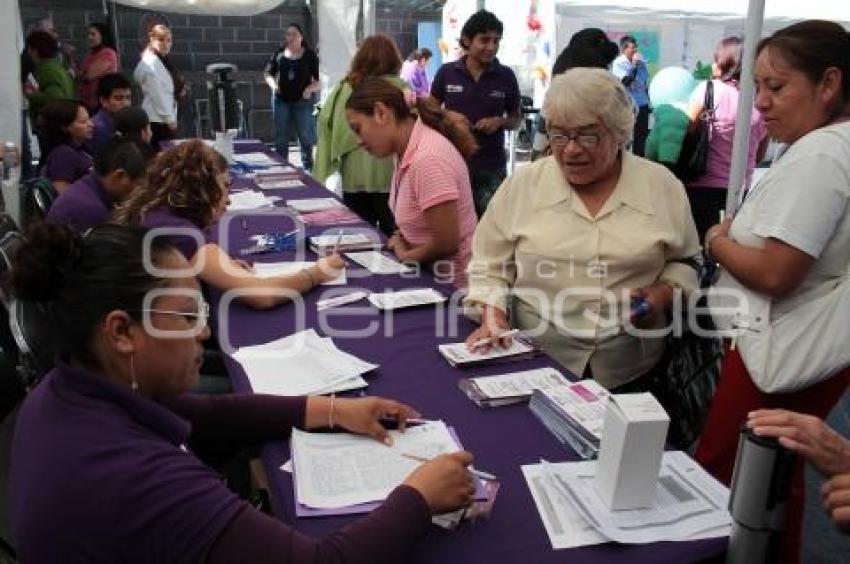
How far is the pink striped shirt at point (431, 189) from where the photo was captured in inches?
92.8

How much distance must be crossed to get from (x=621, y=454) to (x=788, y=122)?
901 millimetres

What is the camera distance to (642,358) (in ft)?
6.04

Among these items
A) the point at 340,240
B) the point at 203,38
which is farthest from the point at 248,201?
the point at 203,38

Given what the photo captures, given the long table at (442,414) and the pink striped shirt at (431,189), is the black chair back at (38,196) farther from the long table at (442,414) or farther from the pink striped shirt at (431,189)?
the pink striped shirt at (431,189)

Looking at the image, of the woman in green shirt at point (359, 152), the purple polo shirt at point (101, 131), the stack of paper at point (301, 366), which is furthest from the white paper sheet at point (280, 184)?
the stack of paper at point (301, 366)

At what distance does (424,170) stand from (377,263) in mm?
363

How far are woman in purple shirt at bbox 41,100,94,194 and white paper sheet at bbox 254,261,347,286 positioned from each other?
1.93 m

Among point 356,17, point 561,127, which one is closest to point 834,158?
point 561,127

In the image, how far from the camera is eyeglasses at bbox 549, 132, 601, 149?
171cm

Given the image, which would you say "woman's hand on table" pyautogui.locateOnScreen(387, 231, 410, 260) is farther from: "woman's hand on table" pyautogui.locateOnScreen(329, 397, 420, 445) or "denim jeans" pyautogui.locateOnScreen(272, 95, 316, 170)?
"denim jeans" pyautogui.locateOnScreen(272, 95, 316, 170)

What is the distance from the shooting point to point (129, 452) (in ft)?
2.84

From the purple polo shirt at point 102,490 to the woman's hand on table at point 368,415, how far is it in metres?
0.43

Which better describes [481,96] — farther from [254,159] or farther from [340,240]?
[340,240]

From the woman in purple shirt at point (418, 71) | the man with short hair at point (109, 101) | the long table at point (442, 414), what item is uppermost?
the woman in purple shirt at point (418, 71)
